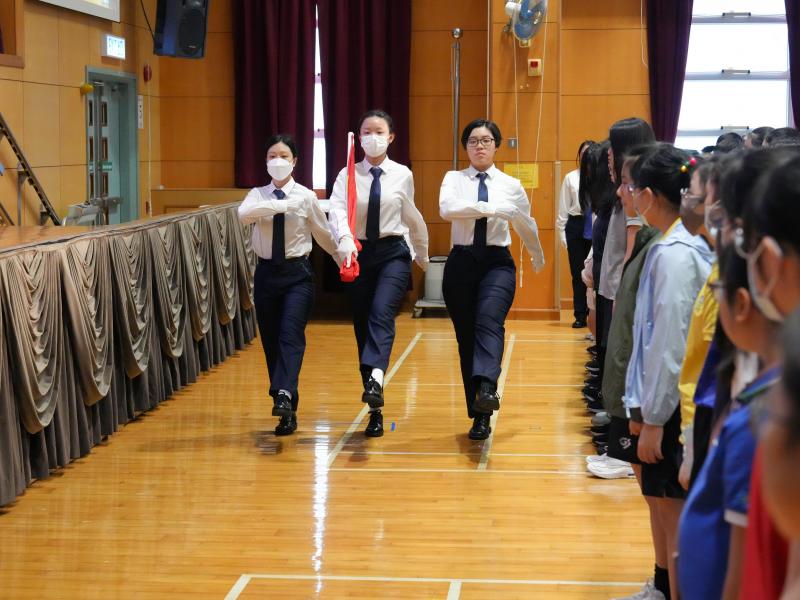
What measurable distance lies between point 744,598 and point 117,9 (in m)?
9.31

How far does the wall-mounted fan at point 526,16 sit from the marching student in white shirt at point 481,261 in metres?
3.86

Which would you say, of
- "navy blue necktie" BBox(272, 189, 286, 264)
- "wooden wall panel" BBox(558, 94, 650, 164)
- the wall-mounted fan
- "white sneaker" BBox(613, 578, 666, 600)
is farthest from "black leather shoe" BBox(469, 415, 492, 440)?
"wooden wall panel" BBox(558, 94, 650, 164)

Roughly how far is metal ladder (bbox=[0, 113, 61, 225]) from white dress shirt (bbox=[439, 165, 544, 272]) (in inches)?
→ 139

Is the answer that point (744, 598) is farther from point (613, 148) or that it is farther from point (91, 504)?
point (91, 504)

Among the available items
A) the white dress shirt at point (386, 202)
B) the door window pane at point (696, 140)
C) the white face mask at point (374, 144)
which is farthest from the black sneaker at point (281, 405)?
the door window pane at point (696, 140)

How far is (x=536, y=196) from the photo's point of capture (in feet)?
33.4

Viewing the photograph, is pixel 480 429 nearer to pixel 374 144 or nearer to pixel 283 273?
pixel 283 273

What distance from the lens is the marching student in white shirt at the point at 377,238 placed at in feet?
19.1

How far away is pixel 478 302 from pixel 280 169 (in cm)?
126

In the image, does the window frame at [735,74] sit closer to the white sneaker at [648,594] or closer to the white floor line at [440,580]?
the white floor line at [440,580]

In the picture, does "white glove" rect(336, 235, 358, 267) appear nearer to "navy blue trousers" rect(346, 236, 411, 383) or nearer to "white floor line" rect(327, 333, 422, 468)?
"navy blue trousers" rect(346, 236, 411, 383)

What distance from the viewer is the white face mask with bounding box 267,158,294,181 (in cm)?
605

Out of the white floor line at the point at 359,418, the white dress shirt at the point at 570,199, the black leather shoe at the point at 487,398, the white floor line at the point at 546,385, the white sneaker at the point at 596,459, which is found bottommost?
the white floor line at the point at 359,418

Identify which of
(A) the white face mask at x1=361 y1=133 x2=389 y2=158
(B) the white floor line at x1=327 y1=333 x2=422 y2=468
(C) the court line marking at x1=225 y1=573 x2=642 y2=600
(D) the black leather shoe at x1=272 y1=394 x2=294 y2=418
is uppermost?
(A) the white face mask at x1=361 y1=133 x2=389 y2=158
